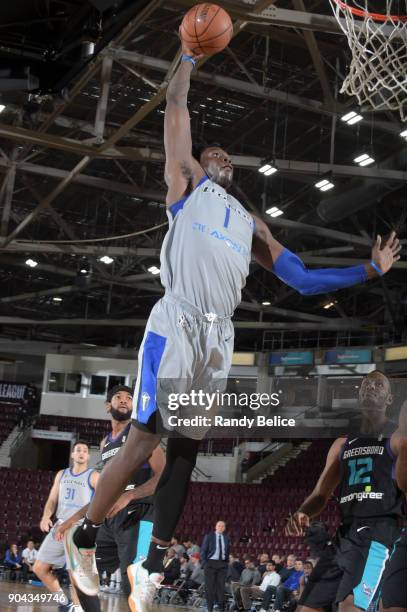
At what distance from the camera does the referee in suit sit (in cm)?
1395

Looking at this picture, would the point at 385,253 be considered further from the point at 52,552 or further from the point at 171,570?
the point at 171,570

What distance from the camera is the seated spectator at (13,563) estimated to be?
18750 mm

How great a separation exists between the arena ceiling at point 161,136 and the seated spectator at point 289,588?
7.39 metres

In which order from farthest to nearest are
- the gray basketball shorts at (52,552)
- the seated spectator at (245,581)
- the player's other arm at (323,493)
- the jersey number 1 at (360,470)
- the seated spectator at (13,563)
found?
1. the seated spectator at (13,563)
2. the seated spectator at (245,581)
3. the gray basketball shorts at (52,552)
4. the player's other arm at (323,493)
5. the jersey number 1 at (360,470)

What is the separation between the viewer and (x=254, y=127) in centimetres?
1811

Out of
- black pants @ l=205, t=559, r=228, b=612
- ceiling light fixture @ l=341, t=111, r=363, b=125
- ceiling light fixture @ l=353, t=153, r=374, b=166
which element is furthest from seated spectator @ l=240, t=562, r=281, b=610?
ceiling light fixture @ l=341, t=111, r=363, b=125

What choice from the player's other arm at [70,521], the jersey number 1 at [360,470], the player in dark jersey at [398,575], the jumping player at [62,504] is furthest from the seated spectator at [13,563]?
the player in dark jersey at [398,575]

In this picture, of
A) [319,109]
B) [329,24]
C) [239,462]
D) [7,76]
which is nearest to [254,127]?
[319,109]

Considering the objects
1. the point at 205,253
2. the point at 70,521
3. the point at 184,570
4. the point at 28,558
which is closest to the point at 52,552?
the point at 70,521

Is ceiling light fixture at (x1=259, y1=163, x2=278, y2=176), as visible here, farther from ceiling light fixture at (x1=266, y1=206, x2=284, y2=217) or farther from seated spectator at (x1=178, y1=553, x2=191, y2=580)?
seated spectator at (x1=178, y1=553, x2=191, y2=580)

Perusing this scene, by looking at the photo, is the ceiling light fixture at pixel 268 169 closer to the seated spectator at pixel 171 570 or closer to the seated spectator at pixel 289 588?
the seated spectator at pixel 289 588

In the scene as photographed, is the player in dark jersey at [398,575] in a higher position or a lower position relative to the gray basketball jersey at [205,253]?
lower

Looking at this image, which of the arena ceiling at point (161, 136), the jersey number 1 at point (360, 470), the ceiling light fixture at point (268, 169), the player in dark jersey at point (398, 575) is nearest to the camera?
the player in dark jersey at point (398, 575)

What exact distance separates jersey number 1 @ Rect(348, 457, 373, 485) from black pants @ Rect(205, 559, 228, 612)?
985 centimetres
